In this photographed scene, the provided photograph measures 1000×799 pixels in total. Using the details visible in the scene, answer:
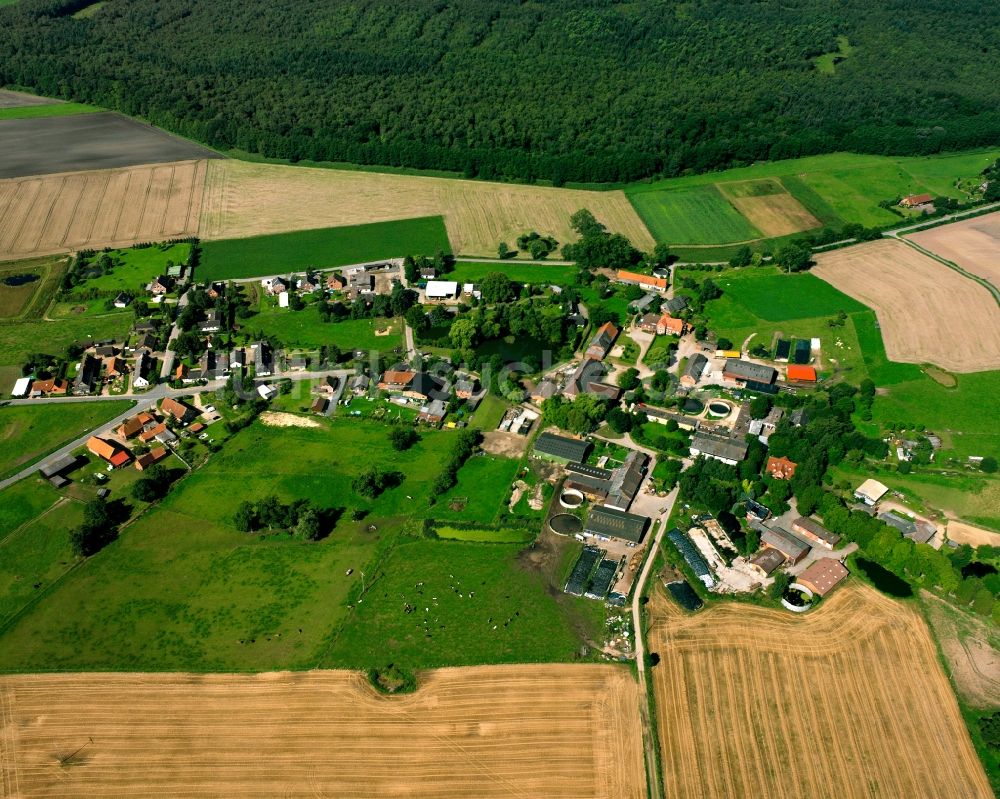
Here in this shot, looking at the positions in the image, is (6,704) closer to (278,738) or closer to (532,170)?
(278,738)

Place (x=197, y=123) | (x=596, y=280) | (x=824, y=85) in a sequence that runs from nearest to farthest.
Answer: (x=596, y=280)
(x=197, y=123)
(x=824, y=85)

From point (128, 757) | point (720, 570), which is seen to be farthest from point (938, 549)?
point (128, 757)

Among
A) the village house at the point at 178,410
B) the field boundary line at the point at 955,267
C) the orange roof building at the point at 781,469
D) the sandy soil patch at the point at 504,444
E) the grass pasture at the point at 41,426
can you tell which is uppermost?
the field boundary line at the point at 955,267

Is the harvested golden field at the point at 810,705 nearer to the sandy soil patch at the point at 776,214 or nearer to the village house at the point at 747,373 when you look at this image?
the village house at the point at 747,373

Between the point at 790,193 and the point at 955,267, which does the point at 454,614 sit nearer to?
the point at 955,267

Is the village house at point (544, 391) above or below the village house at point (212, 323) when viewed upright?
above

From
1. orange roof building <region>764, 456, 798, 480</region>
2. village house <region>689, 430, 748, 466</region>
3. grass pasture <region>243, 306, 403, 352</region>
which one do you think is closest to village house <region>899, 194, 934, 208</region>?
village house <region>689, 430, 748, 466</region>

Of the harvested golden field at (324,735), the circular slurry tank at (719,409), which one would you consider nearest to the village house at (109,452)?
the harvested golden field at (324,735)
